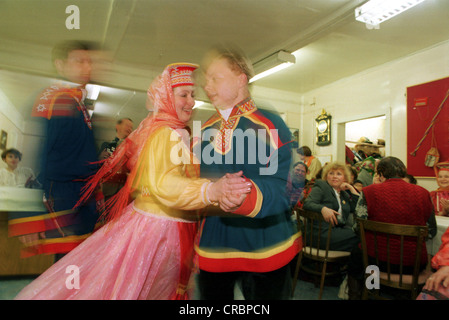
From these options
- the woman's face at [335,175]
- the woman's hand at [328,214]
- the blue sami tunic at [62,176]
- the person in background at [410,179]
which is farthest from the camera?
the person in background at [410,179]

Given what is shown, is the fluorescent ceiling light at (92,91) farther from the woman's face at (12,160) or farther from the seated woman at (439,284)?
the seated woman at (439,284)

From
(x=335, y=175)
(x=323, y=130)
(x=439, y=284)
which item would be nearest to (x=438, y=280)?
(x=439, y=284)

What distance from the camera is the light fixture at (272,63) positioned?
1.92 ft

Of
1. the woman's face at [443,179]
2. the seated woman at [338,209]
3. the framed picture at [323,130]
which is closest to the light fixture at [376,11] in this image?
the framed picture at [323,130]

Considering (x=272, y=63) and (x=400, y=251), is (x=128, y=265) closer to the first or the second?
(x=272, y=63)

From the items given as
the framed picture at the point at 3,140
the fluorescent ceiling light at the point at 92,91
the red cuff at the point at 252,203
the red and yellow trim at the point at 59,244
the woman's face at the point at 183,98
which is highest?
the fluorescent ceiling light at the point at 92,91

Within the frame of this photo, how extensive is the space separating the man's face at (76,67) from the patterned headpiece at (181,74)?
24cm

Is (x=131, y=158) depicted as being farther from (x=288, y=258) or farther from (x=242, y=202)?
(x=288, y=258)

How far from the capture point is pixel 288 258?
22.6 inches

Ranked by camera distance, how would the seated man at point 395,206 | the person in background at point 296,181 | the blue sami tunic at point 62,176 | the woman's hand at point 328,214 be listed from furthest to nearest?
1. the woman's hand at point 328,214
2. the seated man at point 395,206
3. the blue sami tunic at point 62,176
4. the person in background at point 296,181

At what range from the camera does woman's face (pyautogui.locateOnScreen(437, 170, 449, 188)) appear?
6.35 feet

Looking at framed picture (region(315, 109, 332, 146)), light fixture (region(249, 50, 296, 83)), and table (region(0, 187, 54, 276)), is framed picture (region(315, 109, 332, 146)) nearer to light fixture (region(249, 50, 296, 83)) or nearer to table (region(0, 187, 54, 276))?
light fixture (region(249, 50, 296, 83))

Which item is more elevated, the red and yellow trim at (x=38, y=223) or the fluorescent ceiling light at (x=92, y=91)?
the fluorescent ceiling light at (x=92, y=91)
